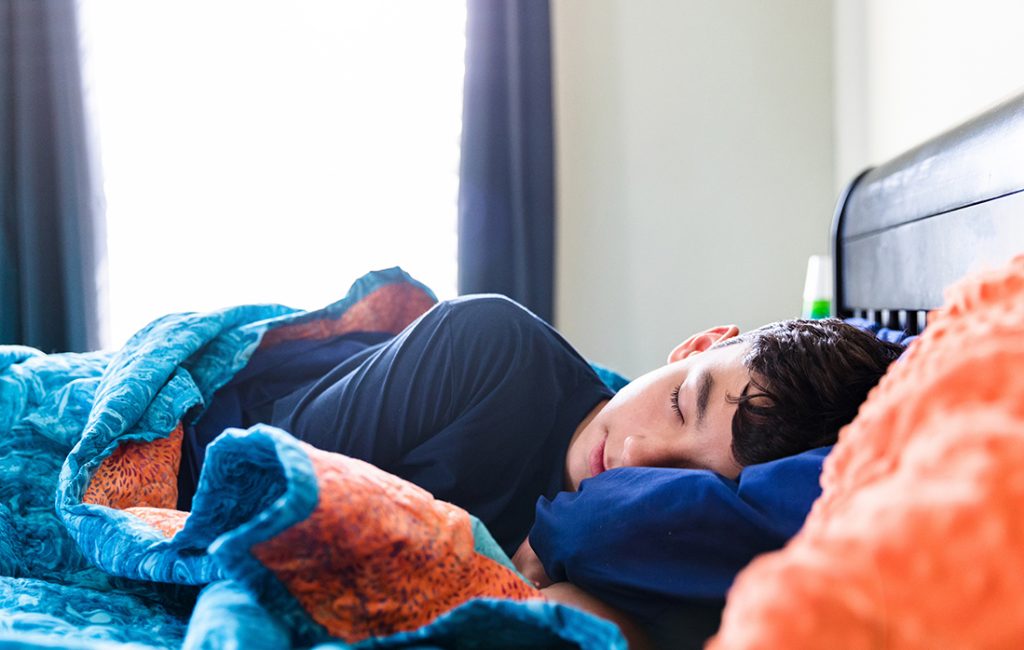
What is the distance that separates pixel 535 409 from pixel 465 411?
0.32 feet

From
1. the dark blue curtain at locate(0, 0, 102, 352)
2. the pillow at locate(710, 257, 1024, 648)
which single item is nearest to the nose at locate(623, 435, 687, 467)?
the pillow at locate(710, 257, 1024, 648)

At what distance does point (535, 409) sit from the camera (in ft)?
3.51

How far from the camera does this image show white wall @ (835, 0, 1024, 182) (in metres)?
1.36

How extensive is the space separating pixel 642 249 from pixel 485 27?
908 mm

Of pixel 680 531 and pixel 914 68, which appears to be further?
pixel 914 68

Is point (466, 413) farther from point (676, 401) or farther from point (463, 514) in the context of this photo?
point (463, 514)

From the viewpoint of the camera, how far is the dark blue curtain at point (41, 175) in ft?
9.08

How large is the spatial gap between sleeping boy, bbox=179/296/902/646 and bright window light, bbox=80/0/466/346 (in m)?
1.78

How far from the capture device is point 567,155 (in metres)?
2.89

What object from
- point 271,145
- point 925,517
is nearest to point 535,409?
point 925,517

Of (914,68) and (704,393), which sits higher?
(914,68)

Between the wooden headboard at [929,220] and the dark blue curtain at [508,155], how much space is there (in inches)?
49.6

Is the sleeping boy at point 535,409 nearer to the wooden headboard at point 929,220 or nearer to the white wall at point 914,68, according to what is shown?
the wooden headboard at point 929,220

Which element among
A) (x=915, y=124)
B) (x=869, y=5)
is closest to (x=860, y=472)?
(x=915, y=124)
